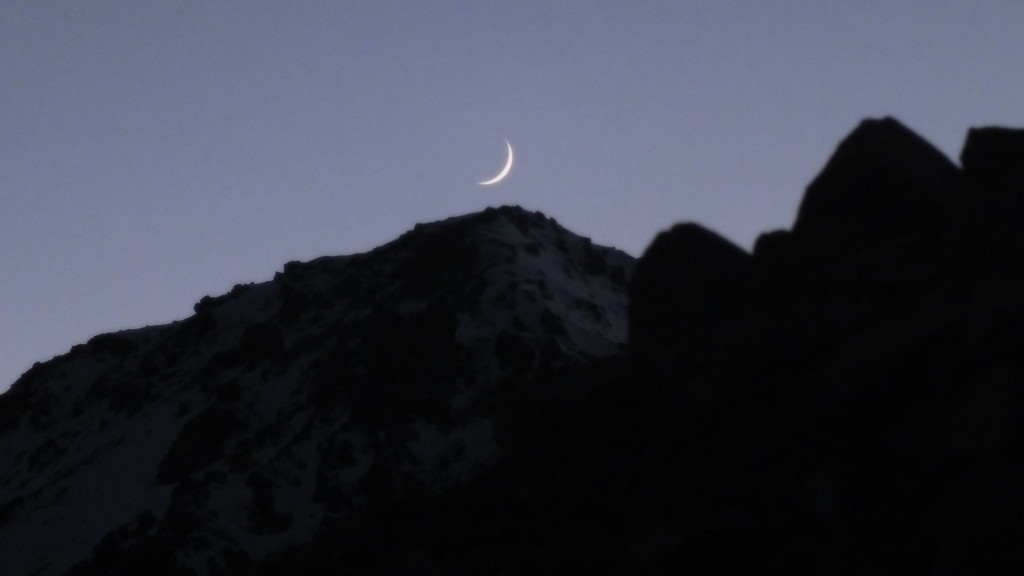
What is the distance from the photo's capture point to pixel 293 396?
283 feet

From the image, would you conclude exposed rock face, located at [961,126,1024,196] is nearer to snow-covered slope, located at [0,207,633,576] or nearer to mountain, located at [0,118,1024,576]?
mountain, located at [0,118,1024,576]

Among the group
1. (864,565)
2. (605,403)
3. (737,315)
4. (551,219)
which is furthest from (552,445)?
(551,219)

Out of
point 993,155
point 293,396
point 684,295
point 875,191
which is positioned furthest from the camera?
point 293,396

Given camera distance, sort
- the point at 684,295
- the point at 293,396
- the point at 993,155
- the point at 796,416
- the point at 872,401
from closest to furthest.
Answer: the point at 872,401
the point at 796,416
the point at 993,155
the point at 684,295
the point at 293,396

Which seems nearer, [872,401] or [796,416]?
[872,401]

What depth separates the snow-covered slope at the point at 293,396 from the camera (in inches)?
2731

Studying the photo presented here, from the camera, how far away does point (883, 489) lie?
1731cm

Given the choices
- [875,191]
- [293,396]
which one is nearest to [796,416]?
[875,191]

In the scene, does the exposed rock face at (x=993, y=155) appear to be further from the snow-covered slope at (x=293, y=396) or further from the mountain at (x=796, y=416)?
the snow-covered slope at (x=293, y=396)

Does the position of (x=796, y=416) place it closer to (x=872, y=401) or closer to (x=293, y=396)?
(x=872, y=401)

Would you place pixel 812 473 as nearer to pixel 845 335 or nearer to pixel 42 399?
pixel 845 335

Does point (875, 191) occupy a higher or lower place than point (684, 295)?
higher

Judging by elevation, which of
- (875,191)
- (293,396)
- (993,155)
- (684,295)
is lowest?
(684,295)

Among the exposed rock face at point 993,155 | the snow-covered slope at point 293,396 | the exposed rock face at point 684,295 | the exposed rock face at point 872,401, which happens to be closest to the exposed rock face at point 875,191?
the exposed rock face at point 872,401
